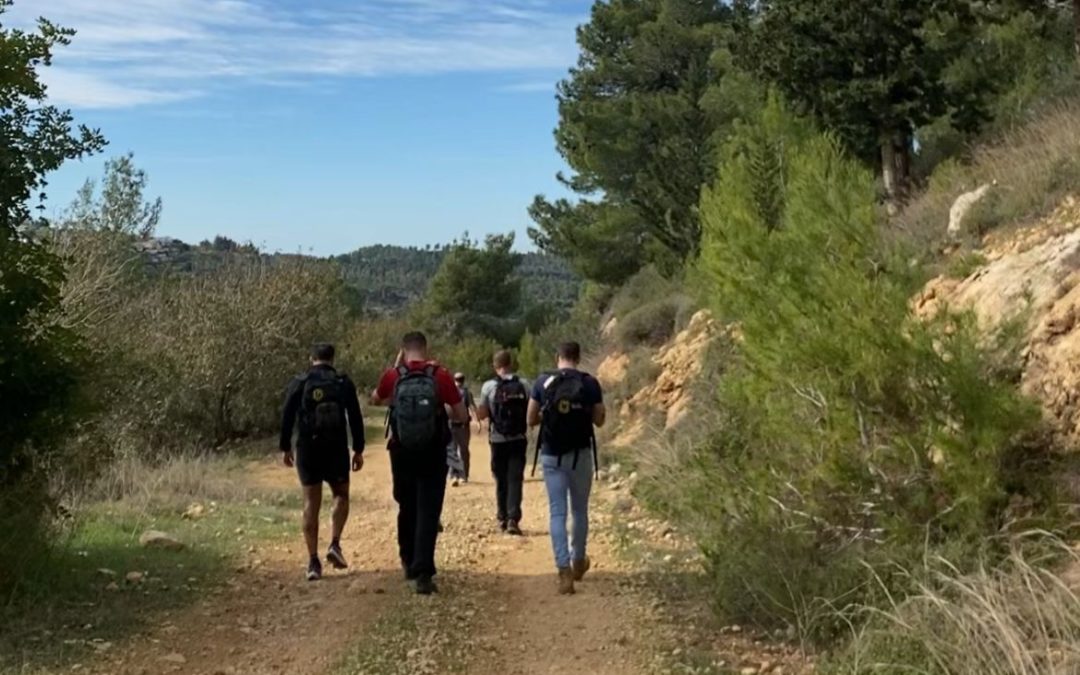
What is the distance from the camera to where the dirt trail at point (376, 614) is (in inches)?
255

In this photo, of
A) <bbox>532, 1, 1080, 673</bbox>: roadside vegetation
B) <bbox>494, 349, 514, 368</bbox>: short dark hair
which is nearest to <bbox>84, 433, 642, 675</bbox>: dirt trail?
<bbox>532, 1, 1080, 673</bbox>: roadside vegetation

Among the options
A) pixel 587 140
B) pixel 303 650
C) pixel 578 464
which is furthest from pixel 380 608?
pixel 587 140

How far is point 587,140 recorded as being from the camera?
2977 centimetres

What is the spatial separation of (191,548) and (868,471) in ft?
19.4

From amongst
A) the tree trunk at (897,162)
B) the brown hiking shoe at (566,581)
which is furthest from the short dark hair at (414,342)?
the tree trunk at (897,162)

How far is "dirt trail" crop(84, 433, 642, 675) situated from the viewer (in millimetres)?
6484

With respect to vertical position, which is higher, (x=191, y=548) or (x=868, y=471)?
(x=868, y=471)

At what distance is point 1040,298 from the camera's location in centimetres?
823

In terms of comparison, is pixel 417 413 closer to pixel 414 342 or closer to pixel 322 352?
pixel 414 342

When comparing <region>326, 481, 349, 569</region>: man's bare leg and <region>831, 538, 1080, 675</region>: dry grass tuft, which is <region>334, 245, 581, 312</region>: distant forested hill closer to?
<region>326, 481, 349, 569</region>: man's bare leg

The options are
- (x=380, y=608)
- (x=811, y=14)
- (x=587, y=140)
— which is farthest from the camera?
(x=587, y=140)

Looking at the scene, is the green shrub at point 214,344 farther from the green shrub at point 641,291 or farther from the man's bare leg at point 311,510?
the man's bare leg at point 311,510

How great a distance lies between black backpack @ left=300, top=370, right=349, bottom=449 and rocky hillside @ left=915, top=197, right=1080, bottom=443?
14.3ft

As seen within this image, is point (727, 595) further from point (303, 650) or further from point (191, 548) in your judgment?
point (191, 548)
